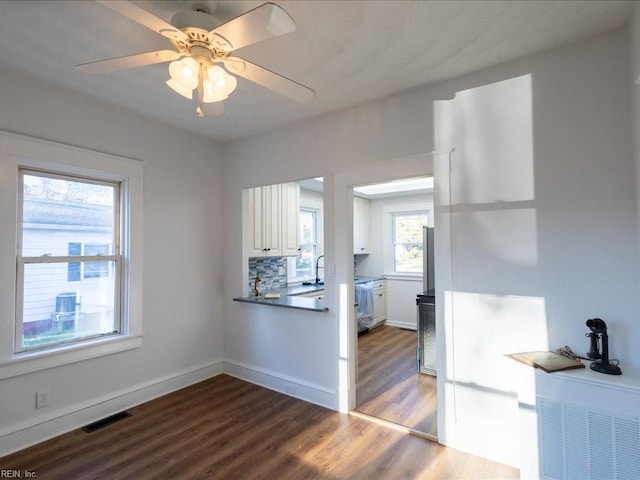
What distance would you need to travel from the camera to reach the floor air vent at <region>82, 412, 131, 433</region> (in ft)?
8.70

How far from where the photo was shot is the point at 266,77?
5.64 feet

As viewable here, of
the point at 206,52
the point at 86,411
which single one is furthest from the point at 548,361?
the point at 86,411

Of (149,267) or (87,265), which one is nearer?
(87,265)

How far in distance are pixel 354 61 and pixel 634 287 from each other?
2155 mm

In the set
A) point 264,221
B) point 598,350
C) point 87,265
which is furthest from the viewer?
point 264,221

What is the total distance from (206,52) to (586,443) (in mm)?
2782

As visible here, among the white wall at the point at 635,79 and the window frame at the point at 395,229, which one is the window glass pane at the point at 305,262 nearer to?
the window frame at the point at 395,229

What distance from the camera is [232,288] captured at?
3855 mm

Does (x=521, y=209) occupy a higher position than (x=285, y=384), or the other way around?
(x=521, y=209)

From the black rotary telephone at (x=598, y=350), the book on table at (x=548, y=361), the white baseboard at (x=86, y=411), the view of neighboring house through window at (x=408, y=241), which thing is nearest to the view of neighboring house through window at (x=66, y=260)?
the white baseboard at (x=86, y=411)

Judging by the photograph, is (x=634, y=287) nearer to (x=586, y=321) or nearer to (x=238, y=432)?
(x=586, y=321)

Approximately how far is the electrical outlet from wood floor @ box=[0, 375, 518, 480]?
28 centimetres

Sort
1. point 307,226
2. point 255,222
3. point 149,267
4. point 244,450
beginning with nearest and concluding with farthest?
point 244,450
point 149,267
point 255,222
point 307,226

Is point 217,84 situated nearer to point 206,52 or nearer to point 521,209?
point 206,52
